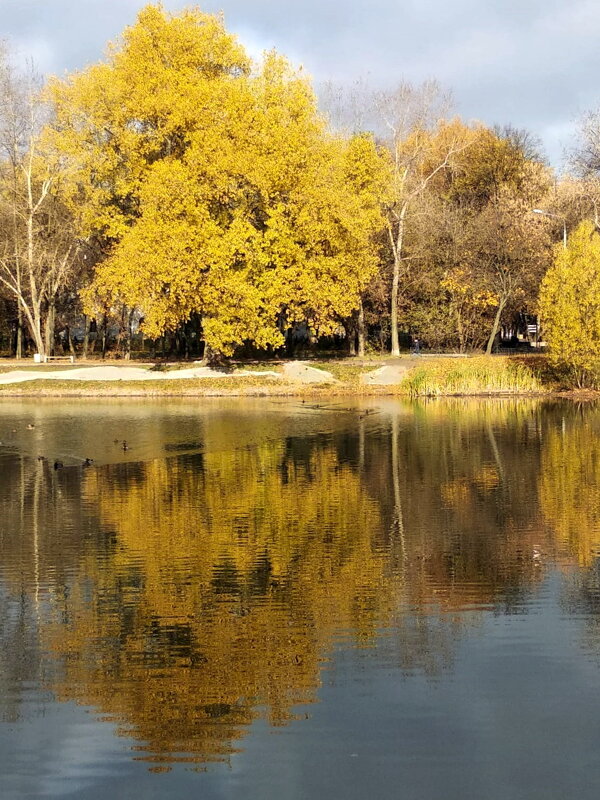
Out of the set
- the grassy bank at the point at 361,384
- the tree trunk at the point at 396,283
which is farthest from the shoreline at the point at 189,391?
the tree trunk at the point at 396,283

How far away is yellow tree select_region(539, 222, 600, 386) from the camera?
146ft

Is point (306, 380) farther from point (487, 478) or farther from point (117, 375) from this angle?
point (487, 478)

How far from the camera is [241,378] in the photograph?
165 feet

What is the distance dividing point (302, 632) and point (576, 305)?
37038 mm

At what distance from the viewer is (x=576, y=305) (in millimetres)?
45156

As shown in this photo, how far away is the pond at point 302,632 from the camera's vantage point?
762cm

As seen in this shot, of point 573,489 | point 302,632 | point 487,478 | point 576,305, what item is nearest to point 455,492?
point 487,478

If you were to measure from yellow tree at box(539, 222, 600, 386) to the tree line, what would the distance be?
0.69ft

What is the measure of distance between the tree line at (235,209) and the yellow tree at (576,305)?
211 millimetres

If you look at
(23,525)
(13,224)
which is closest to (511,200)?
(13,224)

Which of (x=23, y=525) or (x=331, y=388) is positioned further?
(x=331, y=388)

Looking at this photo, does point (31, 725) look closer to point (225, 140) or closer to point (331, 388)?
point (331, 388)

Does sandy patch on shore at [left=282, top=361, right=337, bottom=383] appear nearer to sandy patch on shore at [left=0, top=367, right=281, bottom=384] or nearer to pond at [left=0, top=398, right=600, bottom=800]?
sandy patch on shore at [left=0, top=367, right=281, bottom=384]

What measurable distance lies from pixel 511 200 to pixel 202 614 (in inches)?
2231
